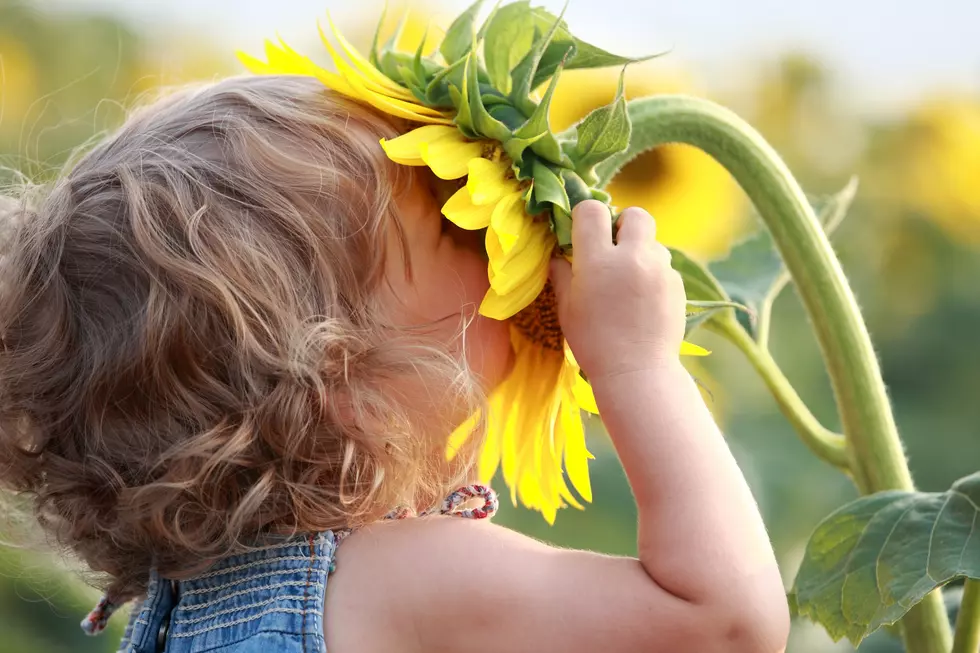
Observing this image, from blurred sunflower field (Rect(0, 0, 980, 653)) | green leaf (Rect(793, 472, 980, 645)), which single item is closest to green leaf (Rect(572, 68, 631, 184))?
green leaf (Rect(793, 472, 980, 645))

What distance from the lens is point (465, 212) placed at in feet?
2.63

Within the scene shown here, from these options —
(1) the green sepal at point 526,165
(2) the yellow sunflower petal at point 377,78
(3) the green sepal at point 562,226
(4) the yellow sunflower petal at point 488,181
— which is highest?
(2) the yellow sunflower petal at point 377,78

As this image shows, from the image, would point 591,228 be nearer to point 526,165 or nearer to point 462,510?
point 526,165

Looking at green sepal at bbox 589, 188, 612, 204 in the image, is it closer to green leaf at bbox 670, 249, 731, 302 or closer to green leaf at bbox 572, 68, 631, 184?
green leaf at bbox 572, 68, 631, 184

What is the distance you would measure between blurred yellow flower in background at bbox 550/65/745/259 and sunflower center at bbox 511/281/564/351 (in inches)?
33.6

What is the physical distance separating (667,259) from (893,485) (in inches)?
10.0

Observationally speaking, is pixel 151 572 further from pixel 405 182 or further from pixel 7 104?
pixel 7 104

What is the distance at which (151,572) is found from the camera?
3.01 feet

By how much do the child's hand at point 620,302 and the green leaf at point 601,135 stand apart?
0.03m

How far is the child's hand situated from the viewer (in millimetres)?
821

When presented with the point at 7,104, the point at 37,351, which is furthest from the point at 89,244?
the point at 7,104

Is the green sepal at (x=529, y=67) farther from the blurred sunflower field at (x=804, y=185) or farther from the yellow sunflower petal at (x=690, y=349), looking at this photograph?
the blurred sunflower field at (x=804, y=185)

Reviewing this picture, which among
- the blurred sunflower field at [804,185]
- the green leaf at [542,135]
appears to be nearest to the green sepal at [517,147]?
the green leaf at [542,135]

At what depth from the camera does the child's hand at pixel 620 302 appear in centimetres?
82
